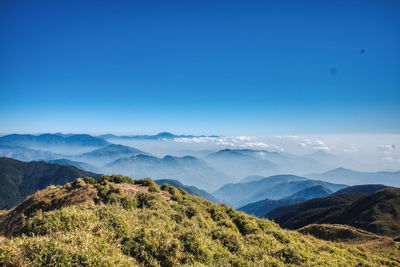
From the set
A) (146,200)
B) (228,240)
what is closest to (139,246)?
(228,240)

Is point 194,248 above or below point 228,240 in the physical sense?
above

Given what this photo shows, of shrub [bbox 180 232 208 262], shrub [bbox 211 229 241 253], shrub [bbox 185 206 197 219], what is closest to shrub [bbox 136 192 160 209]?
shrub [bbox 185 206 197 219]

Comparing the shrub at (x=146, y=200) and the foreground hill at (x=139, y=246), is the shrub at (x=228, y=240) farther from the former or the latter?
the shrub at (x=146, y=200)

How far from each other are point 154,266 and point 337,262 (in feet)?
36.6

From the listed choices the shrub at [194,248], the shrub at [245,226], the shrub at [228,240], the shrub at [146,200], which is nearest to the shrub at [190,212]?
the shrub at [146,200]

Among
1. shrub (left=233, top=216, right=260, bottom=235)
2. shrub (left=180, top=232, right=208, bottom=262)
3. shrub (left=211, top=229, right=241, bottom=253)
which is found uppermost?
shrub (left=180, top=232, right=208, bottom=262)

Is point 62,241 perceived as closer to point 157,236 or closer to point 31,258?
point 31,258

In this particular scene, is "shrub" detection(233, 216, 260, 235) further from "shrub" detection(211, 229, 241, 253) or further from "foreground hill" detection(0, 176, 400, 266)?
"shrub" detection(211, 229, 241, 253)

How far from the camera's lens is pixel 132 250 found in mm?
7473

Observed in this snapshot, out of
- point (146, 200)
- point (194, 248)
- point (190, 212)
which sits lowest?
point (190, 212)

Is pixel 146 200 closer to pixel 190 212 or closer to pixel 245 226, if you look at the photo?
pixel 190 212

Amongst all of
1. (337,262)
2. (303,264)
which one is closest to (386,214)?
(337,262)

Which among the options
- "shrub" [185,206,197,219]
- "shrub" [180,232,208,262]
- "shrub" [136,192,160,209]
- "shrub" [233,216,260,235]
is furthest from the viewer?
"shrub" [136,192,160,209]

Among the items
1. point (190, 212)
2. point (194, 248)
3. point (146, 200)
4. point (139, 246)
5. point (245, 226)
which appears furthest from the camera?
point (146, 200)
